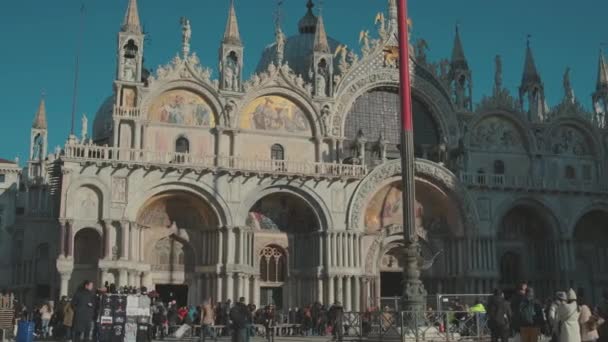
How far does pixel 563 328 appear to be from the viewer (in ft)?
52.4

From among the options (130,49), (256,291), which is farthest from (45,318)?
(130,49)

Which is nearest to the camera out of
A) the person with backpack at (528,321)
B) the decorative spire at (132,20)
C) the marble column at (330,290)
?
the person with backpack at (528,321)

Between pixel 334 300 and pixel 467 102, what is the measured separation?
566 inches

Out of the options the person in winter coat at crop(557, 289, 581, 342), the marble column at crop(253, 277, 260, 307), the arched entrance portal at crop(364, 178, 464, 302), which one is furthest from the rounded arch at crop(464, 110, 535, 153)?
the person in winter coat at crop(557, 289, 581, 342)

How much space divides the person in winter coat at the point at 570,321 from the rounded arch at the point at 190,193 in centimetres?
2147

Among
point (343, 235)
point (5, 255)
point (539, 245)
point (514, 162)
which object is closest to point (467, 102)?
point (514, 162)

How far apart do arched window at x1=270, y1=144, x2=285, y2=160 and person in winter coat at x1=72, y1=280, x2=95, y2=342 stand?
2138 centimetres

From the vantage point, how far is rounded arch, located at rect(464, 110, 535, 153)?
42.9 metres

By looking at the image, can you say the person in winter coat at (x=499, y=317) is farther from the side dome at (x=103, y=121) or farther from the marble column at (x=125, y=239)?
the side dome at (x=103, y=121)

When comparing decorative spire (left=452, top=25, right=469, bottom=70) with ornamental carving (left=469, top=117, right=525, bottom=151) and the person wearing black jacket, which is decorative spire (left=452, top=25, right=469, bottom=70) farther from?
the person wearing black jacket

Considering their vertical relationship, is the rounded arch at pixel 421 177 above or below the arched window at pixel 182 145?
below

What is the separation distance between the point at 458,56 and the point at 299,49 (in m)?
12.2

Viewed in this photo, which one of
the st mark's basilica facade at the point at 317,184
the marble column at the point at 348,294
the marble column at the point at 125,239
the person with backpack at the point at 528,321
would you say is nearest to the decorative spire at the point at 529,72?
the st mark's basilica facade at the point at 317,184

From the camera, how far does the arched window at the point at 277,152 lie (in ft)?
127
